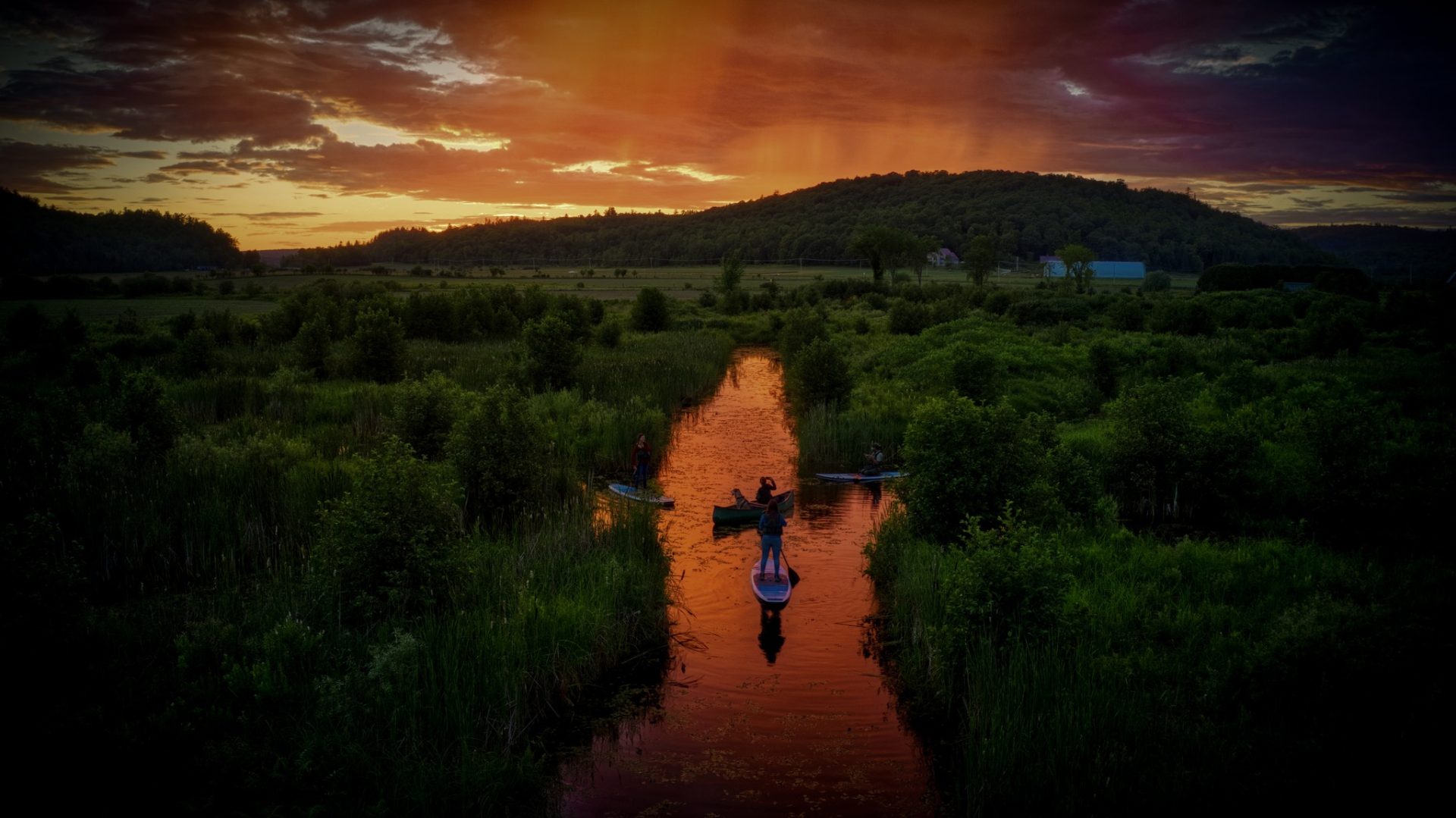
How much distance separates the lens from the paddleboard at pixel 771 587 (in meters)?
17.7

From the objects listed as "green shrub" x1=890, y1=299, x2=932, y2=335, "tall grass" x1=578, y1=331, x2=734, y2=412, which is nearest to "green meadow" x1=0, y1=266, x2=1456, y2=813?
"tall grass" x1=578, y1=331, x2=734, y2=412

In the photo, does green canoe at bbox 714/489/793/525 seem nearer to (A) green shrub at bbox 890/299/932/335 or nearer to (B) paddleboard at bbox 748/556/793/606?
(B) paddleboard at bbox 748/556/793/606

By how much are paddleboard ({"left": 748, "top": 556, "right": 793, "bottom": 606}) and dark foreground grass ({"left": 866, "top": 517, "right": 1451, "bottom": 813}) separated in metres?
3.19

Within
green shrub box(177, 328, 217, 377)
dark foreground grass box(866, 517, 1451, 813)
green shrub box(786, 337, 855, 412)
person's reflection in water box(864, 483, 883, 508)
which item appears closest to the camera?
dark foreground grass box(866, 517, 1451, 813)

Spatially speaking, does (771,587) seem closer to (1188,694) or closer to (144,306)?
(1188,694)

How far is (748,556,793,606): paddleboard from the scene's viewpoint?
58.0 feet

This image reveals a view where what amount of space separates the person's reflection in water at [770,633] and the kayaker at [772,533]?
3.05 ft

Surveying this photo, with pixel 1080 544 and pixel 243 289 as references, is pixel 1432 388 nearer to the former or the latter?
pixel 1080 544

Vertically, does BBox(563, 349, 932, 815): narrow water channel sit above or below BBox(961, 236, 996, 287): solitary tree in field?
below

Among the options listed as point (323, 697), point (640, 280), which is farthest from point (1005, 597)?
point (640, 280)

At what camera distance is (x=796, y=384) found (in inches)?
1768

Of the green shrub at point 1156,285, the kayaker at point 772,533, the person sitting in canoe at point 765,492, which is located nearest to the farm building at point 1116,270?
the green shrub at point 1156,285

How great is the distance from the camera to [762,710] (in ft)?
45.3

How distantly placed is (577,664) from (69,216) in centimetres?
21151
